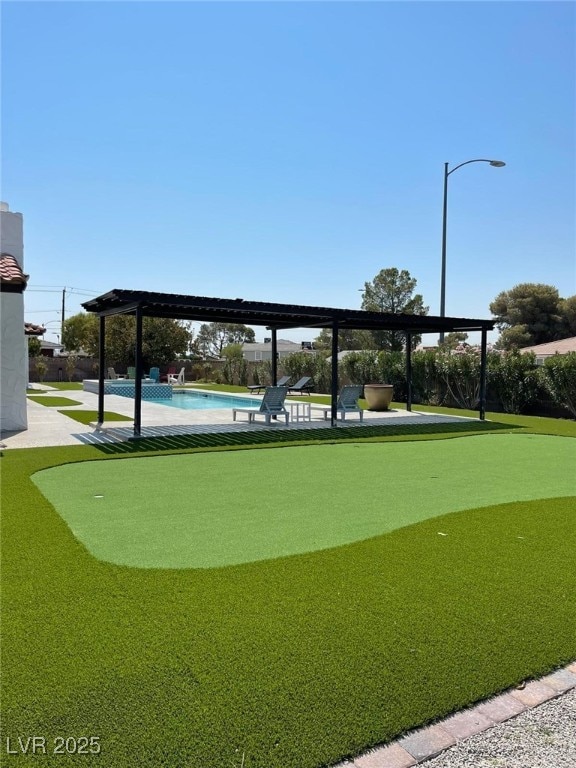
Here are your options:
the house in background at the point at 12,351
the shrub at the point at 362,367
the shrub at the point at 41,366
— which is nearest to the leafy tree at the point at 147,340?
the shrub at the point at 41,366

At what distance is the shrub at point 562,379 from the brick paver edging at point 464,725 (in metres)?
15.7

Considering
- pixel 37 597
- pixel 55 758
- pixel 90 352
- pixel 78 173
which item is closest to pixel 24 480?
pixel 37 597

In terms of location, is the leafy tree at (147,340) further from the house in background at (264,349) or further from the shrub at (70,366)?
the house in background at (264,349)

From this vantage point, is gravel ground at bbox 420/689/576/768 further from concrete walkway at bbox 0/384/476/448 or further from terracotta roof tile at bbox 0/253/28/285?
terracotta roof tile at bbox 0/253/28/285

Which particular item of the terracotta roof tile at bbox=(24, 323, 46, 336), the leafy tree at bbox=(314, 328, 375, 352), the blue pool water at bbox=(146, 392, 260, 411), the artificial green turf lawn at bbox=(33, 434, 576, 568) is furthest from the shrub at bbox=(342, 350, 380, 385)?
the leafy tree at bbox=(314, 328, 375, 352)

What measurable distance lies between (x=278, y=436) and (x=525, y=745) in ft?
33.4

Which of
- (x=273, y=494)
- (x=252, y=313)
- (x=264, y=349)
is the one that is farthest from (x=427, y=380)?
(x=264, y=349)

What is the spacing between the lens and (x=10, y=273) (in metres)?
12.7

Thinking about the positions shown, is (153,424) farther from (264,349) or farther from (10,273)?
(264,349)

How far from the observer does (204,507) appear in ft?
21.0

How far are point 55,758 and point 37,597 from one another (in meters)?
1.74

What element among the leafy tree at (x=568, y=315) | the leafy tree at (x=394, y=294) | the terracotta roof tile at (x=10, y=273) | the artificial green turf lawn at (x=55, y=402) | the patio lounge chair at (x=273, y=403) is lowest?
the artificial green turf lawn at (x=55, y=402)

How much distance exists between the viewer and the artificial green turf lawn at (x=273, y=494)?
203 inches

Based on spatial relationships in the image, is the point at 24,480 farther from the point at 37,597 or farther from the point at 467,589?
the point at 467,589
